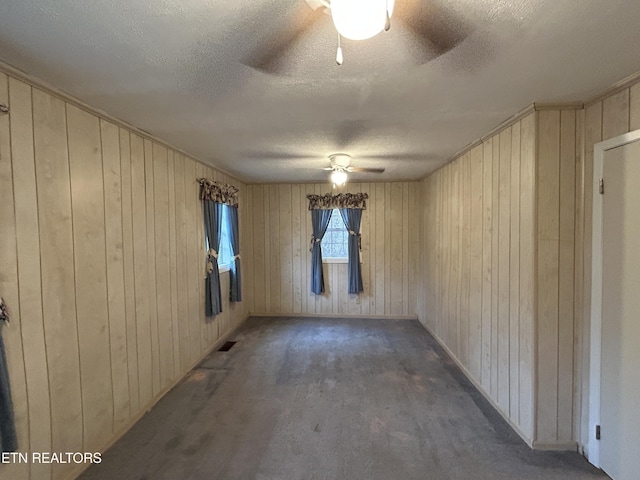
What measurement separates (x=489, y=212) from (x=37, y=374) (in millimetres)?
3256

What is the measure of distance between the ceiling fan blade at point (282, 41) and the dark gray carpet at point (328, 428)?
229 cm

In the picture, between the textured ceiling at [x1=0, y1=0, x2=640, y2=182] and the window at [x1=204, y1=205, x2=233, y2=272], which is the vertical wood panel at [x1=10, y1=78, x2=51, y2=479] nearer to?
the textured ceiling at [x1=0, y1=0, x2=640, y2=182]

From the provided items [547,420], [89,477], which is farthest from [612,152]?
[89,477]

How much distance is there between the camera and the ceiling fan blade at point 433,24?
1.14 meters

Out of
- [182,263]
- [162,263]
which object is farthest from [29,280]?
[182,263]

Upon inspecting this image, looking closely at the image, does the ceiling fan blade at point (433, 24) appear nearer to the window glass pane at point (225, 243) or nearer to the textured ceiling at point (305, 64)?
the textured ceiling at point (305, 64)

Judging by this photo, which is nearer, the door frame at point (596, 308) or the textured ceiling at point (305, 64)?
the textured ceiling at point (305, 64)

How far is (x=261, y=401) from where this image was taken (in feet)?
9.09

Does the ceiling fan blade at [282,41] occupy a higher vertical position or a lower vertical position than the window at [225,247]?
higher

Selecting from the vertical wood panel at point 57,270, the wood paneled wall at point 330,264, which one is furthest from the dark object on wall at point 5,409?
the wood paneled wall at point 330,264

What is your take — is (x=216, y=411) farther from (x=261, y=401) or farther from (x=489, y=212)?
(x=489, y=212)

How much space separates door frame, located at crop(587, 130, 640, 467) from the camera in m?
1.93

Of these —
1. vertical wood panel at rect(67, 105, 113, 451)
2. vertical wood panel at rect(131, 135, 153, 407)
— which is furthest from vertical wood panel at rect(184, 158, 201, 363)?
vertical wood panel at rect(67, 105, 113, 451)

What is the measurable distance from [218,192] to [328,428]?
115 inches
